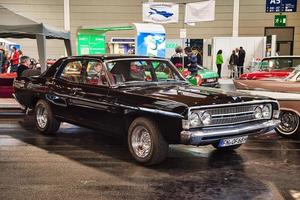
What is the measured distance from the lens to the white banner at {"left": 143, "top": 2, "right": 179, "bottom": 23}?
15625 millimetres

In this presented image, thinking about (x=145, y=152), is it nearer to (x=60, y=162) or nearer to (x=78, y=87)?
(x=60, y=162)

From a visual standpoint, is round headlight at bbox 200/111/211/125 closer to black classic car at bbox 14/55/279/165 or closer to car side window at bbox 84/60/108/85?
black classic car at bbox 14/55/279/165

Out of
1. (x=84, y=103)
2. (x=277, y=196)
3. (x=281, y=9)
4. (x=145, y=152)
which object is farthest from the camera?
(x=281, y=9)

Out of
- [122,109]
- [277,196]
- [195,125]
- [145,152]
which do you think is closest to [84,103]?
[122,109]

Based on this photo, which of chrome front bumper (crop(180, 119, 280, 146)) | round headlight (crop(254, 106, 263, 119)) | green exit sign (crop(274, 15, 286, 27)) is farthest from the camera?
green exit sign (crop(274, 15, 286, 27))

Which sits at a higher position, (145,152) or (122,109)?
(122,109)

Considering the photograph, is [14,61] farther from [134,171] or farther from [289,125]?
[134,171]

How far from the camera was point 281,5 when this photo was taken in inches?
1064

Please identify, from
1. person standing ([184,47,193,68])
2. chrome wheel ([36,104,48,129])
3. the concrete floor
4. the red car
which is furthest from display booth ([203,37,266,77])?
chrome wheel ([36,104,48,129])

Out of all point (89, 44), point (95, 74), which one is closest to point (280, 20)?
point (89, 44)

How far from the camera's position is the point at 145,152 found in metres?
6.13

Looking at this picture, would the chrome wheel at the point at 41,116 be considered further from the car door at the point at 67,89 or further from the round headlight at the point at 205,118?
the round headlight at the point at 205,118

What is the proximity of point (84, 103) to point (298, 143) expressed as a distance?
399 cm

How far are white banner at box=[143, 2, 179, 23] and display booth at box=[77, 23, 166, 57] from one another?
0.35 meters
